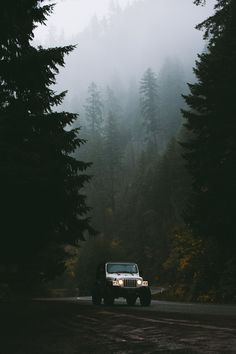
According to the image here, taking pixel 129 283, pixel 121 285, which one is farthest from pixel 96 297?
pixel 129 283

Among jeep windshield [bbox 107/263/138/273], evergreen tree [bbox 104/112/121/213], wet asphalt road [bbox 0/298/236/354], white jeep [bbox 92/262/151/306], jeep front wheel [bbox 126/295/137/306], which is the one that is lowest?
wet asphalt road [bbox 0/298/236/354]

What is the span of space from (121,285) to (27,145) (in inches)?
311

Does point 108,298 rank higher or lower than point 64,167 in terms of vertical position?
lower

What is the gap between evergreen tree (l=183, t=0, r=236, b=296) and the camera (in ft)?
88.8

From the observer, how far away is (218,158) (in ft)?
95.6

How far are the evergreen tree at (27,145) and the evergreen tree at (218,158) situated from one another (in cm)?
901

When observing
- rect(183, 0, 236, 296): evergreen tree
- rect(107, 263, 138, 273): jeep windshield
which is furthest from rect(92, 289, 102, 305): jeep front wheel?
rect(183, 0, 236, 296): evergreen tree

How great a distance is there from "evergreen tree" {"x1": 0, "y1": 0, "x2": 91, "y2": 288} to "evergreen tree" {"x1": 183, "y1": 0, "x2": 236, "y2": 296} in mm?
9014

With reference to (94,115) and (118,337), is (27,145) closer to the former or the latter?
(118,337)

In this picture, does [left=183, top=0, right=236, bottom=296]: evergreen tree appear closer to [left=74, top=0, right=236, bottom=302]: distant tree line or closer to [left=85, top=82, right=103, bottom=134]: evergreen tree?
[left=74, top=0, right=236, bottom=302]: distant tree line

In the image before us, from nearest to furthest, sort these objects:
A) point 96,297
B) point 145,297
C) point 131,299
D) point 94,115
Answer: point 145,297, point 131,299, point 96,297, point 94,115

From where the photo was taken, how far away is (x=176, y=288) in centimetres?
3672

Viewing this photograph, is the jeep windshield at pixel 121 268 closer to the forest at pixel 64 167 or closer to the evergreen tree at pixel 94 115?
the forest at pixel 64 167

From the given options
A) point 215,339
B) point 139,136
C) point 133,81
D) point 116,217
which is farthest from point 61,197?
point 133,81
